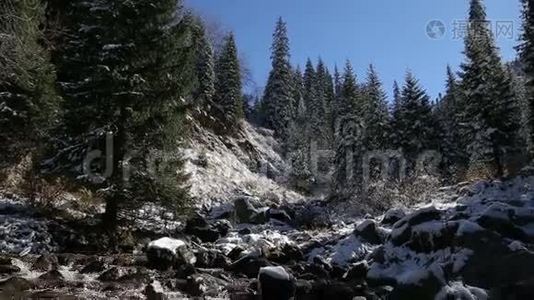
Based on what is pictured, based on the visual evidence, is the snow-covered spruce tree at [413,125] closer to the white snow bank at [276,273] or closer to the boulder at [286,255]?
the boulder at [286,255]

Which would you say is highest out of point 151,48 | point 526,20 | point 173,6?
point 526,20

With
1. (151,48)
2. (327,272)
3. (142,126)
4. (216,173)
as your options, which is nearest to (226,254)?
(327,272)

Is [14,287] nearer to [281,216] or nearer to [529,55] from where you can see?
[281,216]

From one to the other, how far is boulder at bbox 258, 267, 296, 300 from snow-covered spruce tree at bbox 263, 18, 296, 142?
61762 millimetres

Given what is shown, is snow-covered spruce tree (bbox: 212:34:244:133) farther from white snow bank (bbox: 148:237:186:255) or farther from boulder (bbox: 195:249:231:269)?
white snow bank (bbox: 148:237:186:255)

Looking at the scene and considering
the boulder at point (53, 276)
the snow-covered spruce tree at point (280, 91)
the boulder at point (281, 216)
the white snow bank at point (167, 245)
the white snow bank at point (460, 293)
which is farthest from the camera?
the snow-covered spruce tree at point (280, 91)

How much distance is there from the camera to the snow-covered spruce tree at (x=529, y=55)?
3076 centimetres

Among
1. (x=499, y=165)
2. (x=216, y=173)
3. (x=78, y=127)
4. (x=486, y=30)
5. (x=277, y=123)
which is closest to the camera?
(x=78, y=127)

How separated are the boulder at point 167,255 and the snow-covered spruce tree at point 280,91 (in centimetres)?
5814

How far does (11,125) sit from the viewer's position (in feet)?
67.3

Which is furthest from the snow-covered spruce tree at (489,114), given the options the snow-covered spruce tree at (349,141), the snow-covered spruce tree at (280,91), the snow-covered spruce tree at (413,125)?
the snow-covered spruce tree at (280,91)

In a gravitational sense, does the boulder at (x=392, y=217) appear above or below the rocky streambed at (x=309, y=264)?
above

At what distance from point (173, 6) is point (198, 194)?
1578 centimetres

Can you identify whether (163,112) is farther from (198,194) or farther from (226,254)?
(198,194)
